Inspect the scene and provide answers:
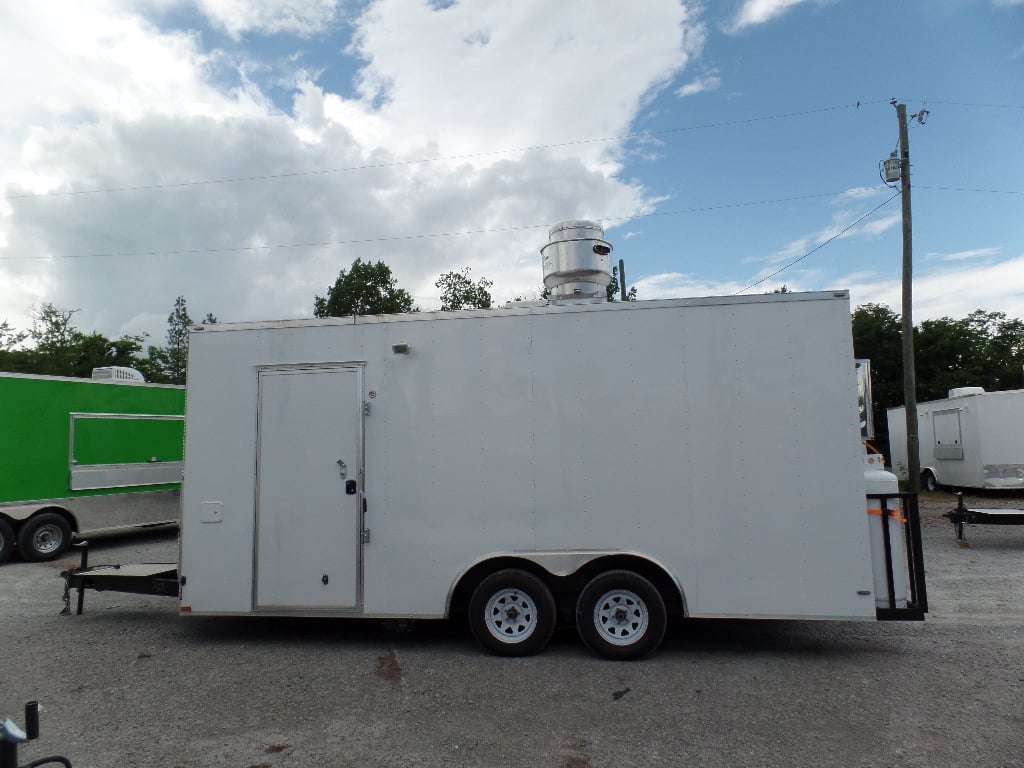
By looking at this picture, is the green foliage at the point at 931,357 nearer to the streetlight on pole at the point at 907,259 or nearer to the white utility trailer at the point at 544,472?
the streetlight on pole at the point at 907,259

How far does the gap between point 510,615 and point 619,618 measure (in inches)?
35.0

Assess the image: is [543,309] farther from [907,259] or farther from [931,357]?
[931,357]

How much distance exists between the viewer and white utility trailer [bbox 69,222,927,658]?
5.12 metres

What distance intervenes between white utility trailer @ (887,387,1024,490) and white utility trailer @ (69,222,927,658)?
12110mm

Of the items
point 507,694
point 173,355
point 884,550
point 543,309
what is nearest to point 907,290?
point 884,550

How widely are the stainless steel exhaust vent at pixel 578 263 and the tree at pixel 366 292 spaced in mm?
37418

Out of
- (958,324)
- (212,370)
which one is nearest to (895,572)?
(212,370)

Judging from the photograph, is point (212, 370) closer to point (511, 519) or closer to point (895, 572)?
point (511, 519)

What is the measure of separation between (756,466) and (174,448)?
1111 centimetres

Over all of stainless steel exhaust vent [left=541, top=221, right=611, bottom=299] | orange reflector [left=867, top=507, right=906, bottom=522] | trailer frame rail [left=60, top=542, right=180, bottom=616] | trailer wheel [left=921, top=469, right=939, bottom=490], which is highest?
stainless steel exhaust vent [left=541, top=221, right=611, bottom=299]

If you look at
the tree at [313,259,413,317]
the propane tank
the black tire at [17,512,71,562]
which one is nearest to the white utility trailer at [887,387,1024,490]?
the propane tank

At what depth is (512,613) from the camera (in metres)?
5.40

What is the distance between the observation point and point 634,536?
522 cm

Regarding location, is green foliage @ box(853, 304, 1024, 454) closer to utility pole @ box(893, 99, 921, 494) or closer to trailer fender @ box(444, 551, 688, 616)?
utility pole @ box(893, 99, 921, 494)
